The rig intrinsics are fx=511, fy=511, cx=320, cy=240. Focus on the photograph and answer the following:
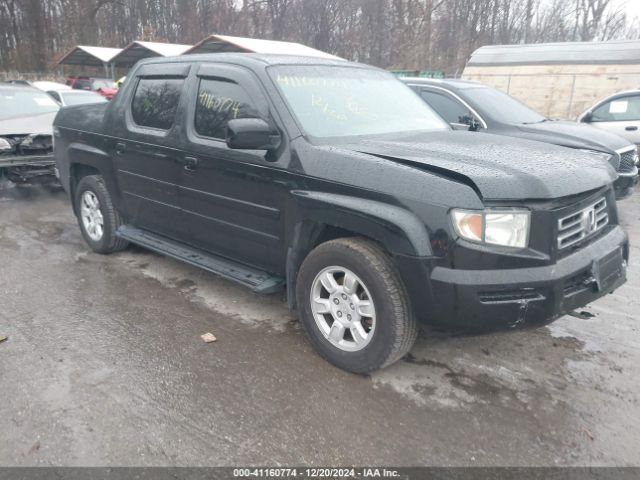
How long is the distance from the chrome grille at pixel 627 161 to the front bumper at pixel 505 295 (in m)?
5.17

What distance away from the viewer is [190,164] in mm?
3896

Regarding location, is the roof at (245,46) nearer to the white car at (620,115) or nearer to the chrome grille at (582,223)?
the white car at (620,115)

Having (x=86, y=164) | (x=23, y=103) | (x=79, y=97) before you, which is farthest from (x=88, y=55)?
(x=86, y=164)

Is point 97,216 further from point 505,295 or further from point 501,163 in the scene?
point 505,295

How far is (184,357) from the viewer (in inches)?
133

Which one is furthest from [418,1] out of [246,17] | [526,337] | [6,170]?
[526,337]

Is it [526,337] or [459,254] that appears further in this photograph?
[526,337]

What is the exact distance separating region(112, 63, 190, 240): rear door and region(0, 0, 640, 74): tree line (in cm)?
3410

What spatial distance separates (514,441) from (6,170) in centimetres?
767

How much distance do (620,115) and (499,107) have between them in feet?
13.0

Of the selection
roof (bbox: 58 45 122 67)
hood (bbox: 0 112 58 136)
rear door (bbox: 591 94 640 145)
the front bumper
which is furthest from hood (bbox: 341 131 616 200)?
roof (bbox: 58 45 122 67)

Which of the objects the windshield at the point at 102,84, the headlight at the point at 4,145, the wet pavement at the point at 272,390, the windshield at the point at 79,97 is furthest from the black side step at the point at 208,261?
the windshield at the point at 102,84

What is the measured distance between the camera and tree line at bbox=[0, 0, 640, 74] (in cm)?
3725

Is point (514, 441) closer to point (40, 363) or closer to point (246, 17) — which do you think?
point (40, 363)
